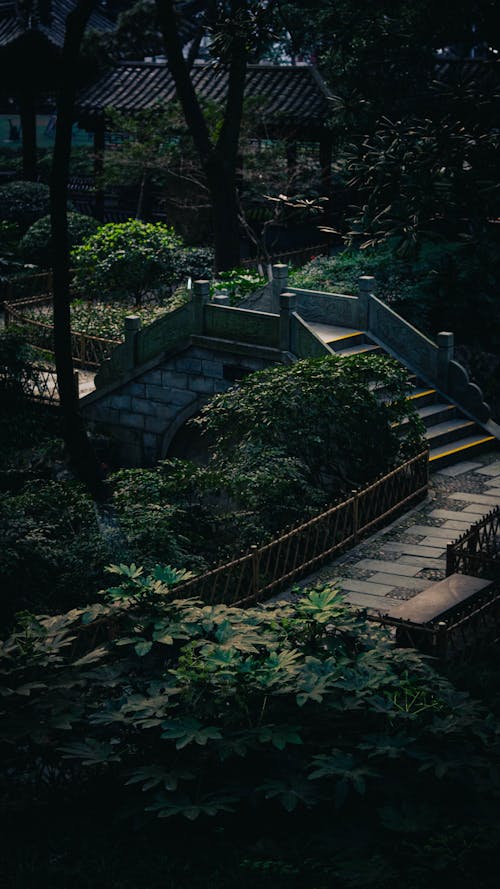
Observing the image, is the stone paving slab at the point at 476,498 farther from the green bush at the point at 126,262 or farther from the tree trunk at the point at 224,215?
the green bush at the point at 126,262

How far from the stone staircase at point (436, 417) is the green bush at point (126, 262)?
5891mm

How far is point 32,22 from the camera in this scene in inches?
1299

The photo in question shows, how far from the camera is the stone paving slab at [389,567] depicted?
14320mm

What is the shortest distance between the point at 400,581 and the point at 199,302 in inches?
315

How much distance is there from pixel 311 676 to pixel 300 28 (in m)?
23.5

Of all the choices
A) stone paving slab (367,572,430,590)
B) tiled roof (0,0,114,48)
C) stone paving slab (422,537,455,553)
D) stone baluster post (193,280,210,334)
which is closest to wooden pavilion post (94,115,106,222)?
tiled roof (0,0,114,48)

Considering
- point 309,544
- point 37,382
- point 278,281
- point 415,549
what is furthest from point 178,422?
point 415,549

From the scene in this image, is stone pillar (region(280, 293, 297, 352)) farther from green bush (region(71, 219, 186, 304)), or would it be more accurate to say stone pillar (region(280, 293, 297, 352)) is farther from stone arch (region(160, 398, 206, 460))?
green bush (region(71, 219, 186, 304))

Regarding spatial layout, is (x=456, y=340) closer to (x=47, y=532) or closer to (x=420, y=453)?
(x=420, y=453)

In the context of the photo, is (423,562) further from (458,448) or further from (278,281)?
(278,281)

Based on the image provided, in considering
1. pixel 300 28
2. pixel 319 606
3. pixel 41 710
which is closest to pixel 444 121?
pixel 319 606

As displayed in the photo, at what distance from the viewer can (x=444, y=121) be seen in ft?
49.4

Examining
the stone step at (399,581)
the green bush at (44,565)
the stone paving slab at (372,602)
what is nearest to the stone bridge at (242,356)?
the stone step at (399,581)

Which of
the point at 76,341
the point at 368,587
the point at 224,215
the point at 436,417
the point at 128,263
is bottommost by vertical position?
the point at 368,587
